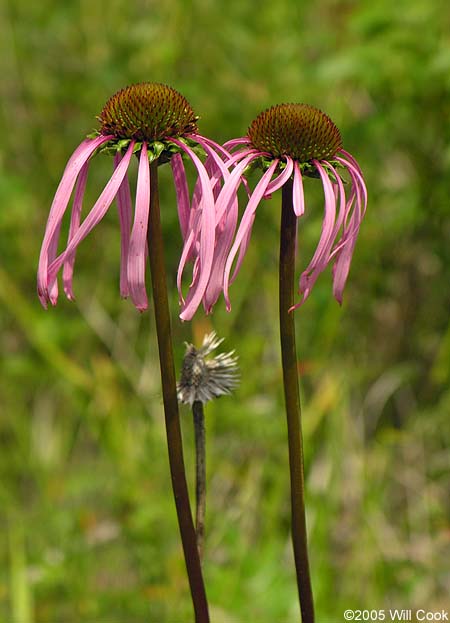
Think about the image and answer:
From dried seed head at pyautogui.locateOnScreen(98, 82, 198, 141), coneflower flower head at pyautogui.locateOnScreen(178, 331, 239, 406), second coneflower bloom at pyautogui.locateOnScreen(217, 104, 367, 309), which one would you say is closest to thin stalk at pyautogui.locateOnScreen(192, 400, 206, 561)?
coneflower flower head at pyautogui.locateOnScreen(178, 331, 239, 406)

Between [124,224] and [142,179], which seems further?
[124,224]

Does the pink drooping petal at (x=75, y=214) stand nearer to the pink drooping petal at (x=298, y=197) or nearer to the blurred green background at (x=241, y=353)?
the pink drooping petal at (x=298, y=197)

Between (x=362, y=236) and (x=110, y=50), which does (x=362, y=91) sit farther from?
(x=110, y=50)

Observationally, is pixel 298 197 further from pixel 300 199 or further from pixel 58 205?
pixel 58 205

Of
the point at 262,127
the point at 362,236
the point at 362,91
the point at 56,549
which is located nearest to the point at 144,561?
the point at 56,549

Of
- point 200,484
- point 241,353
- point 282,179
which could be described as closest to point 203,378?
point 200,484

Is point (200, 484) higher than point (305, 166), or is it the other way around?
point (305, 166)
